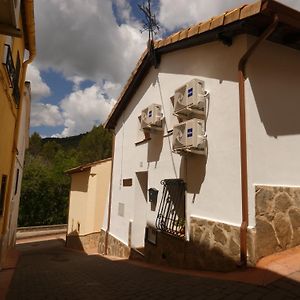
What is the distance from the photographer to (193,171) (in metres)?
7.43

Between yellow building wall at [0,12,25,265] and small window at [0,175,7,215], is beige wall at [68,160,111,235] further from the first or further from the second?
small window at [0,175,7,215]

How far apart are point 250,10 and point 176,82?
11.1 ft

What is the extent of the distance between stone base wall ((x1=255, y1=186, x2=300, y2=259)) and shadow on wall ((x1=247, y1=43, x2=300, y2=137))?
117 centimetres

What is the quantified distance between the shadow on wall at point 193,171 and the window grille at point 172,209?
0.76ft

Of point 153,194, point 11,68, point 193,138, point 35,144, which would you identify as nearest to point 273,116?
point 193,138

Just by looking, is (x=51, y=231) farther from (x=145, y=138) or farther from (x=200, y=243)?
(x=200, y=243)

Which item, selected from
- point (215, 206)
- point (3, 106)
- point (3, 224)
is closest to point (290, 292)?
point (215, 206)

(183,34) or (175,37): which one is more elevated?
(175,37)

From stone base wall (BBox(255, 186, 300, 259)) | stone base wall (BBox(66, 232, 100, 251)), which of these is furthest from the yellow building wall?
stone base wall (BBox(66, 232, 100, 251))

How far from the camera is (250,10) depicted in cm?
565

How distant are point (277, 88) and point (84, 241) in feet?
44.5

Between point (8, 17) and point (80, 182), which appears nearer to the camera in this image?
point (8, 17)

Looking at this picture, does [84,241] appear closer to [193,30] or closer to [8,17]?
[193,30]

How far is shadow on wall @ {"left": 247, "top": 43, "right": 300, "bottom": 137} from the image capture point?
625cm
